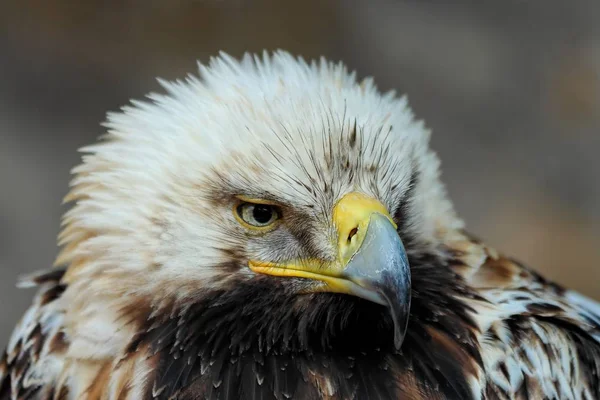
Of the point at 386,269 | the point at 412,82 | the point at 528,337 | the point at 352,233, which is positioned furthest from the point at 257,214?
the point at 412,82

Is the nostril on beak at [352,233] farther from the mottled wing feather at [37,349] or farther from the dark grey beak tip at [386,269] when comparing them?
the mottled wing feather at [37,349]

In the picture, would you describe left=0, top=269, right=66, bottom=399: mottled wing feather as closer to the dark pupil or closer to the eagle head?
the eagle head

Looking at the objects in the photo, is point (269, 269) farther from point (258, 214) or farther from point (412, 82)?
point (412, 82)

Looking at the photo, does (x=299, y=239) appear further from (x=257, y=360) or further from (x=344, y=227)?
(x=257, y=360)

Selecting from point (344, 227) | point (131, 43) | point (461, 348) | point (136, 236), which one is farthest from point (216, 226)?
point (131, 43)

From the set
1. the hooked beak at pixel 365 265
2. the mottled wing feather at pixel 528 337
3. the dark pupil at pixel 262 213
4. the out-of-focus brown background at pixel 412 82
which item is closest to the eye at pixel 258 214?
the dark pupil at pixel 262 213

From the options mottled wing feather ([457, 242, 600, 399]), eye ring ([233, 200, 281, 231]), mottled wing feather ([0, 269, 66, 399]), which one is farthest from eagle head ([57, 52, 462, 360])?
mottled wing feather ([457, 242, 600, 399])
